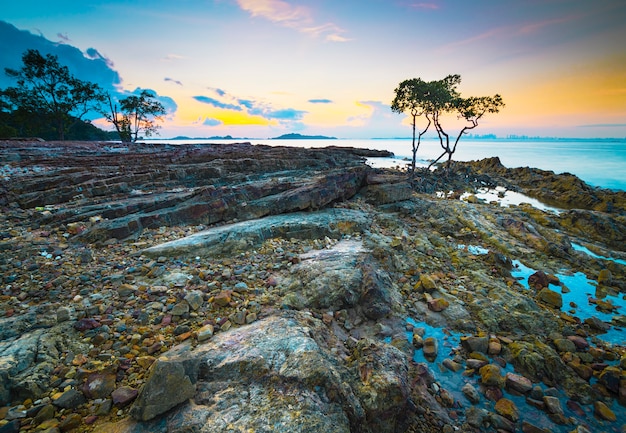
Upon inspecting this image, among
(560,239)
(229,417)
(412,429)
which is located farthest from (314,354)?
(560,239)

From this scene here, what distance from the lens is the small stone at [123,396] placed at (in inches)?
153

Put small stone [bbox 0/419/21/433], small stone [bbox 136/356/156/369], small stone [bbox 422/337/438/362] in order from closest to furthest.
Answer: small stone [bbox 0/419/21/433] → small stone [bbox 136/356/156/369] → small stone [bbox 422/337/438/362]

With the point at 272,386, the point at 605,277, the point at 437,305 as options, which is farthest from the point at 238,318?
the point at 605,277

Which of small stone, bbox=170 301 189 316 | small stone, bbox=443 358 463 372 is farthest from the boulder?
small stone, bbox=443 358 463 372

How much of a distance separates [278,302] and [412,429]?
12.7 ft

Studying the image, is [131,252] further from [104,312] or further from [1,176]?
[1,176]

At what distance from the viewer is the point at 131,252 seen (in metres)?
8.98

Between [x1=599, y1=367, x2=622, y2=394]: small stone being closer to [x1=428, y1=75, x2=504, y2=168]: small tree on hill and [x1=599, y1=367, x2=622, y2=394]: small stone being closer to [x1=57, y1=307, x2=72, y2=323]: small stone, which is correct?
[x1=57, y1=307, x2=72, y2=323]: small stone

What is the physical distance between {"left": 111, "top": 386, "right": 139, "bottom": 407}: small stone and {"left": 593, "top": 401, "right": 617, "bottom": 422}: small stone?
9227mm

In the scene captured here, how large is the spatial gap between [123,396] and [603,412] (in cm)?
947

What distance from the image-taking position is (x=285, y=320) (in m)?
5.79

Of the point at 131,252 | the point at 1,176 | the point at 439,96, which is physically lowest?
A: the point at 131,252

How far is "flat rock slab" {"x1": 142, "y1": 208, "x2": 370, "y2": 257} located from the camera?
9.28 meters

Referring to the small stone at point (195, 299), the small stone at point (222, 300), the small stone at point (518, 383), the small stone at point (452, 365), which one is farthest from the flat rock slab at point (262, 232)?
the small stone at point (518, 383)
